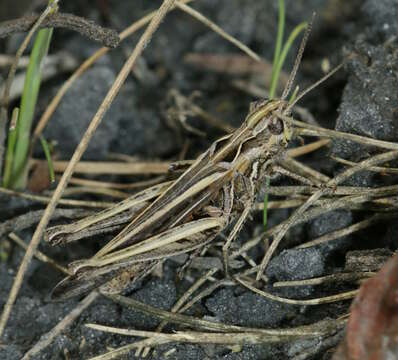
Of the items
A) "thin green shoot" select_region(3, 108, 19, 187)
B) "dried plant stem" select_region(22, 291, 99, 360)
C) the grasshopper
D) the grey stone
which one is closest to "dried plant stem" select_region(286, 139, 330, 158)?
the grasshopper

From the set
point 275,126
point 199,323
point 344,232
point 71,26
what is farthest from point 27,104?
point 344,232

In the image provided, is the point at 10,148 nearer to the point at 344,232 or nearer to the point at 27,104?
the point at 27,104

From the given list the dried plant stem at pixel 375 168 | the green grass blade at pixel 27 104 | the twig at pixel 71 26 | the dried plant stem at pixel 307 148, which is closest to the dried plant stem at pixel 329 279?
the dried plant stem at pixel 375 168

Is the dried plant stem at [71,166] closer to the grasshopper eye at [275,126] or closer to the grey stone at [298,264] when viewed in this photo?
the grasshopper eye at [275,126]

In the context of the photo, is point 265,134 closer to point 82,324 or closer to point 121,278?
point 121,278

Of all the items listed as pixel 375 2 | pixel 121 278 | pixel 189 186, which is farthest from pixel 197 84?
pixel 121 278
